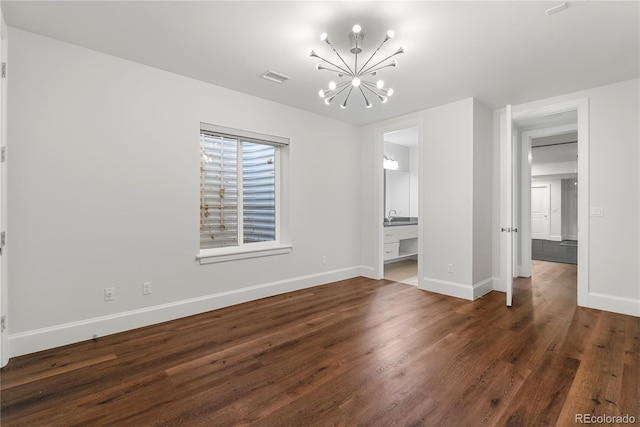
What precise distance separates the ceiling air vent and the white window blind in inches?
31.4

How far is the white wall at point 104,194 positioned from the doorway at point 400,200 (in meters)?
2.98

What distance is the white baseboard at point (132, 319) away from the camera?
8.22 ft

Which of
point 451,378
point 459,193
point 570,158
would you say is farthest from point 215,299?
point 570,158

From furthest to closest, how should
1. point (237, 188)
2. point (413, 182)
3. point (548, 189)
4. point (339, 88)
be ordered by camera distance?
point (548, 189) < point (413, 182) < point (237, 188) < point (339, 88)

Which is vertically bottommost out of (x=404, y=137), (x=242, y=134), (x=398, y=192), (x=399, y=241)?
(x=399, y=241)

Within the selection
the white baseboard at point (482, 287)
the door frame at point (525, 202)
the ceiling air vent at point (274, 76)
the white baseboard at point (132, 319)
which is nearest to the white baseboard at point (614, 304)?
the white baseboard at point (482, 287)

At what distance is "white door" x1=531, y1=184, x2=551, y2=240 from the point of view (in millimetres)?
10719

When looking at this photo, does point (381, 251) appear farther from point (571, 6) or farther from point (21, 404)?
point (21, 404)

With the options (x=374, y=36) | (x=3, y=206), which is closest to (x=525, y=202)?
(x=374, y=36)

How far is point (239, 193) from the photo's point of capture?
400 cm

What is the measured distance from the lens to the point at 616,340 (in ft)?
8.90

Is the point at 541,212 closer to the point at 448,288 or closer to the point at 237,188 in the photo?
the point at 448,288

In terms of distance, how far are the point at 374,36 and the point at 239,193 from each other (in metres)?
2.42

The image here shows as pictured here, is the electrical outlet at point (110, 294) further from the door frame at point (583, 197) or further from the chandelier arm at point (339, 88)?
the door frame at point (583, 197)
